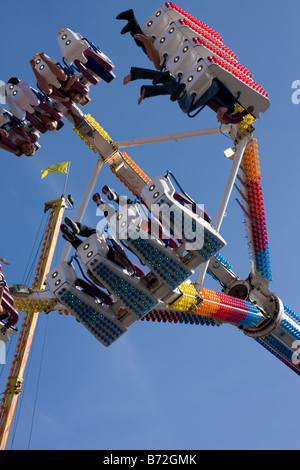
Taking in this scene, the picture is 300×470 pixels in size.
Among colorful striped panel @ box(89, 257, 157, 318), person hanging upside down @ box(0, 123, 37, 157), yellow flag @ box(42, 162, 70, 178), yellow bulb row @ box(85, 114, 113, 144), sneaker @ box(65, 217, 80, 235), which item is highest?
yellow flag @ box(42, 162, 70, 178)

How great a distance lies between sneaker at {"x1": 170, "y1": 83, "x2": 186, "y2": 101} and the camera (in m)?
19.8

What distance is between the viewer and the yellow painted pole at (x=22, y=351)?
Result: 82.0ft

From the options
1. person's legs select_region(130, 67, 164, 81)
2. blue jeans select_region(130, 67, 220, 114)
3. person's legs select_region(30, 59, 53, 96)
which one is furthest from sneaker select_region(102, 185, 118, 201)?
person's legs select_region(30, 59, 53, 96)

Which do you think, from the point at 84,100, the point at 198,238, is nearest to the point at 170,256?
the point at 198,238

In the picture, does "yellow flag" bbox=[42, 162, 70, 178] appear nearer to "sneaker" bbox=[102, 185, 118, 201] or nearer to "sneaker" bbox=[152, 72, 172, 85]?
"sneaker" bbox=[152, 72, 172, 85]

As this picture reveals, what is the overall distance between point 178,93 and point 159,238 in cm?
297

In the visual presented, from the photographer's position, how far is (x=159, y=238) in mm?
19047

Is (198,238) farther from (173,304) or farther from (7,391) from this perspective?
(7,391)

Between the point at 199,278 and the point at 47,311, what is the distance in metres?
3.42

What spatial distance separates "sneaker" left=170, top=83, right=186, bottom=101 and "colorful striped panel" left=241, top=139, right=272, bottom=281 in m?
4.20

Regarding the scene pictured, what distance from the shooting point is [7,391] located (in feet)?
83.9

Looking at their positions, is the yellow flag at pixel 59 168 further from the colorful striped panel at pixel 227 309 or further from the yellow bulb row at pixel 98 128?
the colorful striped panel at pixel 227 309

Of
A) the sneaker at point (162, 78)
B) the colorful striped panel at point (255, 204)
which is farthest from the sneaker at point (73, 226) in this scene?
the colorful striped panel at point (255, 204)

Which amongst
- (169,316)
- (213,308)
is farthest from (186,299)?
(169,316)
